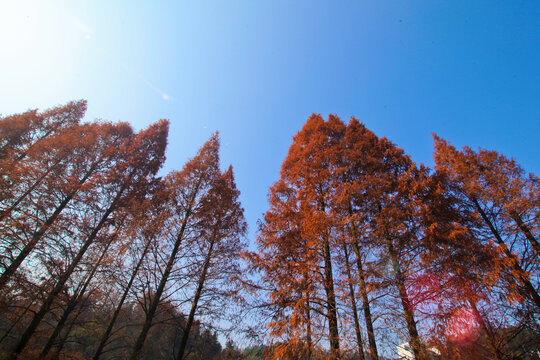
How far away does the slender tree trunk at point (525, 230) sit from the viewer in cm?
755

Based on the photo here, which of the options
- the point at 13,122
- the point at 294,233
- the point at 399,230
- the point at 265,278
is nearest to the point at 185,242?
the point at 265,278

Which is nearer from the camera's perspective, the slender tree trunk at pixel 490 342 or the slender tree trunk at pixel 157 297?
the slender tree trunk at pixel 157 297

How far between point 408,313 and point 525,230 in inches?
245

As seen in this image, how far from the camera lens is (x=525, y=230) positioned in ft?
26.0

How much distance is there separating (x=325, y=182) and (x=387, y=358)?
5327 mm

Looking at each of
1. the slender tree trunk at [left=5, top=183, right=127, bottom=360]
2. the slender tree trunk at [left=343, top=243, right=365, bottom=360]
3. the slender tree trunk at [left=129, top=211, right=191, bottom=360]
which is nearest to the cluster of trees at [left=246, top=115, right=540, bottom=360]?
the slender tree trunk at [left=343, top=243, right=365, bottom=360]

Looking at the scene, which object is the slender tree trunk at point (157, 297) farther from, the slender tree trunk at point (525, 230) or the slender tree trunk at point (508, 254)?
the slender tree trunk at point (525, 230)

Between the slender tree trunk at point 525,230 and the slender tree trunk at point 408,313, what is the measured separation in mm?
5435

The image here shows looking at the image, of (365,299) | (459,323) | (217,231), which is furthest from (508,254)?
(217,231)

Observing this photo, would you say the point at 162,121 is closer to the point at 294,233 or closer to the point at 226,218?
the point at 226,218

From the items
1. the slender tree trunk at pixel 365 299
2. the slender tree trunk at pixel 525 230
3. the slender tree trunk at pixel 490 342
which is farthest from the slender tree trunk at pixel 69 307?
the slender tree trunk at pixel 525 230

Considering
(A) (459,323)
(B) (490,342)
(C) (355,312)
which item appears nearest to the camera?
(A) (459,323)

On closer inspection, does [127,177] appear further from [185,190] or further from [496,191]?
[496,191]

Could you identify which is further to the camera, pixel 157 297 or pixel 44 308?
pixel 157 297
